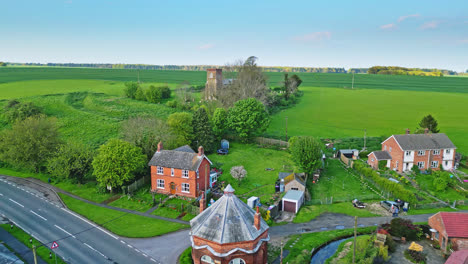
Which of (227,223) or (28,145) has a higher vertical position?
(28,145)

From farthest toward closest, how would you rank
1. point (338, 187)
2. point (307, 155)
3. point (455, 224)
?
1. point (307, 155)
2. point (338, 187)
3. point (455, 224)

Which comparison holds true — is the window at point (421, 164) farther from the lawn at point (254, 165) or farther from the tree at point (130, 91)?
the tree at point (130, 91)

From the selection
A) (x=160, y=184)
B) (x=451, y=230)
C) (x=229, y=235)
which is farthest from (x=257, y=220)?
(x=160, y=184)

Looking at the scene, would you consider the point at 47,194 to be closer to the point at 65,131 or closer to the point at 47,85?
the point at 65,131

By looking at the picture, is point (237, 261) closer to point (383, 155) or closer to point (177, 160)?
point (177, 160)

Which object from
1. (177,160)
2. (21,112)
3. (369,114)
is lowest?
(177,160)

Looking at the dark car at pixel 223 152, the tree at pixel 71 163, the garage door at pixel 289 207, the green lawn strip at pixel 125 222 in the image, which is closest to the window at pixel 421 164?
the garage door at pixel 289 207
